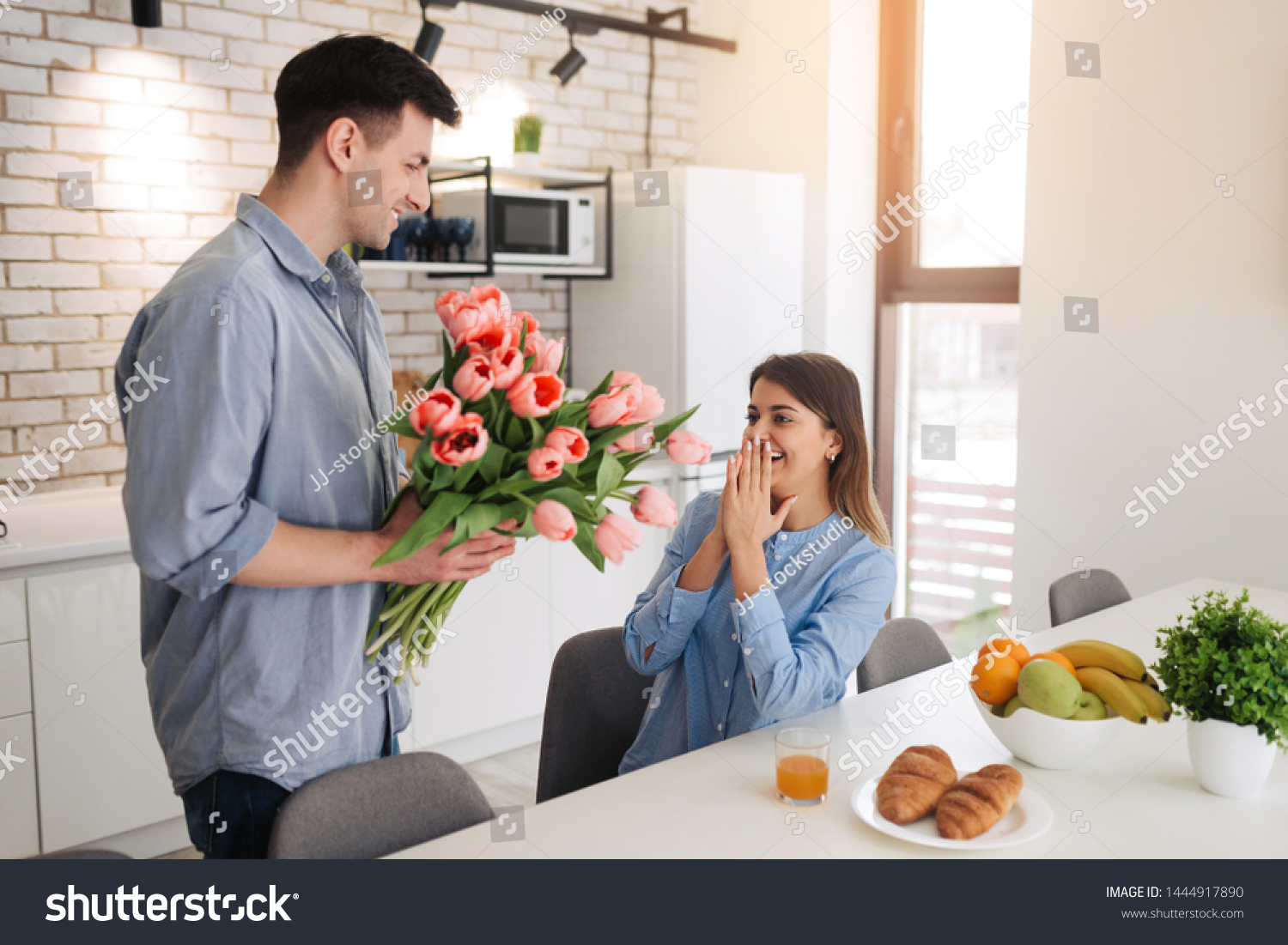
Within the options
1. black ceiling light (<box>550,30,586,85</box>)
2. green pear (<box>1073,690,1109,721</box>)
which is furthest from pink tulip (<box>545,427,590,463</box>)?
black ceiling light (<box>550,30,586,85</box>)

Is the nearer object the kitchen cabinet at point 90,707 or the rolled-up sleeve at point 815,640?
the rolled-up sleeve at point 815,640

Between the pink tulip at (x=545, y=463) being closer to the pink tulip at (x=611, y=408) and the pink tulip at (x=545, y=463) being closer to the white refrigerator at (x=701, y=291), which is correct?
the pink tulip at (x=611, y=408)

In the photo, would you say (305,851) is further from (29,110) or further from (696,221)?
(696,221)

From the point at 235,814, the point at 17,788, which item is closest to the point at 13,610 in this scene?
the point at 17,788

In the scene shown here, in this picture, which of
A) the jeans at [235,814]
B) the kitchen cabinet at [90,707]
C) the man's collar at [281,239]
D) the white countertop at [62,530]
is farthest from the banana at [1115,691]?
the kitchen cabinet at [90,707]

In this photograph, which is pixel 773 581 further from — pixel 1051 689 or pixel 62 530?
pixel 62 530

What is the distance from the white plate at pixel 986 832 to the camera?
1.23 meters

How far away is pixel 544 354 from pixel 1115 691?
0.90m

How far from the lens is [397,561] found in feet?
4.17

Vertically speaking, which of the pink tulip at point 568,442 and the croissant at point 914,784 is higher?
the pink tulip at point 568,442

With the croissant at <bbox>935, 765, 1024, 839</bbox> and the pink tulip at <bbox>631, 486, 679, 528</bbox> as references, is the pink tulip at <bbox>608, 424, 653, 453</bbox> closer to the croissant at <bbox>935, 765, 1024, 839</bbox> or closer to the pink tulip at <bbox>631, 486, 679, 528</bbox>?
the pink tulip at <bbox>631, 486, 679, 528</bbox>

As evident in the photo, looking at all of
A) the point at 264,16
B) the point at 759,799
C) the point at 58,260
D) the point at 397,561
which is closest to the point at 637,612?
the point at 759,799

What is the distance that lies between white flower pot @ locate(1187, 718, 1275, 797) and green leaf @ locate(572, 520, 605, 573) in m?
0.82

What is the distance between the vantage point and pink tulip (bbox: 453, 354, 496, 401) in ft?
3.79
